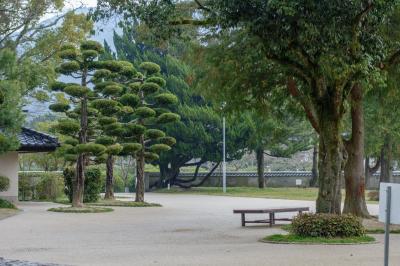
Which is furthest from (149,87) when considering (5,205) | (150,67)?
(5,205)

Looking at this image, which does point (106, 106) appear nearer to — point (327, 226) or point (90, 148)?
point (90, 148)

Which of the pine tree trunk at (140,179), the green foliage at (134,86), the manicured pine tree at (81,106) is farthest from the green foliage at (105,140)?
the green foliage at (134,86)

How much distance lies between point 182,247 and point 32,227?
689cm

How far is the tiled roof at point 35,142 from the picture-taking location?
3155cm

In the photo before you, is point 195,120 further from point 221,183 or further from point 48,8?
point 48,8

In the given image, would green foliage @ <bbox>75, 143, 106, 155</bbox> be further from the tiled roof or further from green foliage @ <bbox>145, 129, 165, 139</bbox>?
green foliage @ <bbox>145, 129, 165, 139</bbox>

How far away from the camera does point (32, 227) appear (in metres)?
20.9

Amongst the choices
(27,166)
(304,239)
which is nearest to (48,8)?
(27,166)

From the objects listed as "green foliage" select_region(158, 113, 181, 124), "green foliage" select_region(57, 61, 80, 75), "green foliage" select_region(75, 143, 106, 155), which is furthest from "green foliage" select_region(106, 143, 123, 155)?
"green foliage" select_region(158, 113, 181, 124)

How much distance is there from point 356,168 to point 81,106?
38.5ft

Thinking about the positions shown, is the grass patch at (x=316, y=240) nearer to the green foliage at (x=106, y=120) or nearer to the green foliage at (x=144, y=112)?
the green foliage at (x=106, y=120)

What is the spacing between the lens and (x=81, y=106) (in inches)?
1156

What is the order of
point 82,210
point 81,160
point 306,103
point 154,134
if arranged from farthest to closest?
point 154,134, point 81,160, point 82,210, point 306,103

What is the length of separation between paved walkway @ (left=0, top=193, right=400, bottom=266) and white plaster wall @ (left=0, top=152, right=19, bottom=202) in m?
7.18
